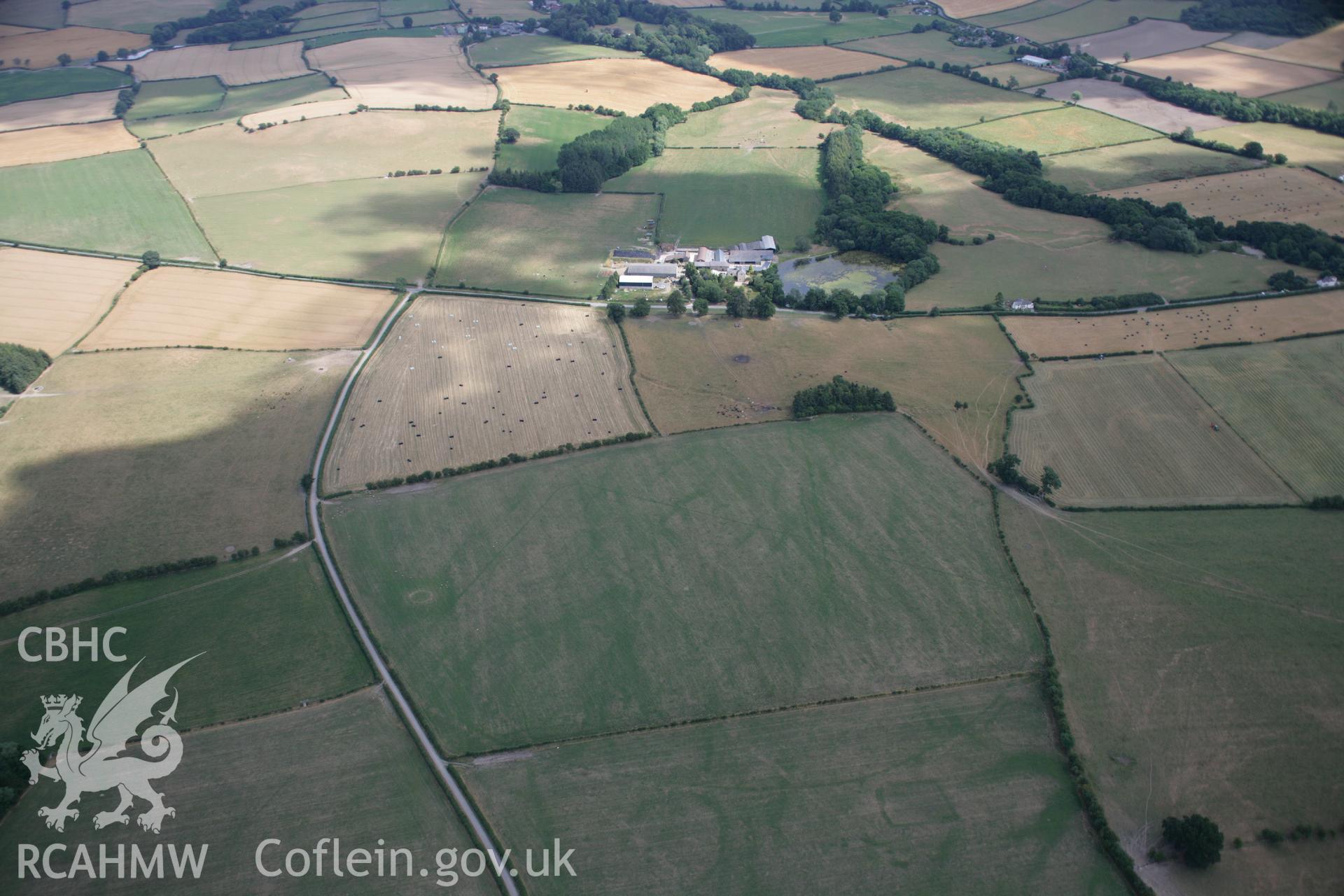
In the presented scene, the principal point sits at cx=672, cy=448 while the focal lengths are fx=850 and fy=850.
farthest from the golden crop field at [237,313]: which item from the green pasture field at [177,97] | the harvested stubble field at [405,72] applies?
the green pasture field at [177,97]

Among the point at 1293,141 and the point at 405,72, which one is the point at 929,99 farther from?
the point at 405,72

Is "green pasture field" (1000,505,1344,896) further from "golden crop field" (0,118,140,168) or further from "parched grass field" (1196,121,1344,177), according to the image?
"golden crop field" (0,118,140,168)

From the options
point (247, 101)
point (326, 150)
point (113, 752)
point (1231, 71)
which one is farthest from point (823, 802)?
point (1231, 71)

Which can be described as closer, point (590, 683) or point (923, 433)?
point (590, 683)

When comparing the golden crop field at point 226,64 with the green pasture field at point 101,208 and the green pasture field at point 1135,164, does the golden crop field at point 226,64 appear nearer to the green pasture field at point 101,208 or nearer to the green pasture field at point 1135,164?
the green pasture field at point 101,208

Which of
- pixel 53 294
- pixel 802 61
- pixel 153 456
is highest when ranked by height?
pixel 802 61

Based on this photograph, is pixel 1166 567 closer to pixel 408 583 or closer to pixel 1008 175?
pixel 408 583

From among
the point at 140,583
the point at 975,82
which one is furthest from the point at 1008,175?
the point at 140,583
